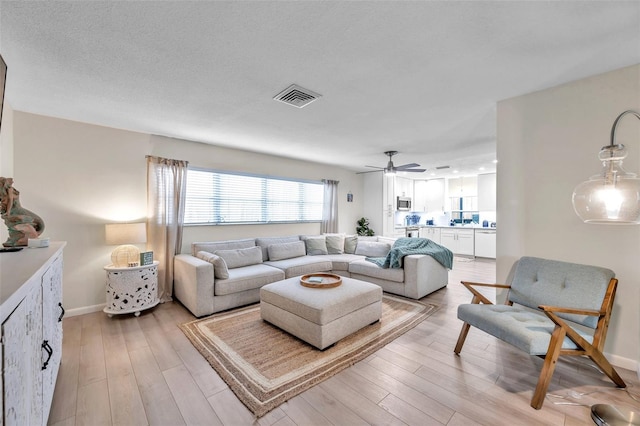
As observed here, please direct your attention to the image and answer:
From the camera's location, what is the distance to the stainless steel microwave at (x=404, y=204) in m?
7.36

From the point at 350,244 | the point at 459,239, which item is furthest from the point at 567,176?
the point at 459,239

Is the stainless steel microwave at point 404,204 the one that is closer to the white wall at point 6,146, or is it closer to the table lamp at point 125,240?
the table lamp at point 125,240

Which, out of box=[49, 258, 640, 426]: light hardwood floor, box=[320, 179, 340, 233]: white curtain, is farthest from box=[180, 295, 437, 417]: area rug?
box=[320, 179, 340, 233]: white curtain

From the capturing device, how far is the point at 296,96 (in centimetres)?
252

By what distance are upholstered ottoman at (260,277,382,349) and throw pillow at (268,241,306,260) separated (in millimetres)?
1518

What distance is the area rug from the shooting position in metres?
1.90

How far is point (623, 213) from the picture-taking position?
5.27 ft

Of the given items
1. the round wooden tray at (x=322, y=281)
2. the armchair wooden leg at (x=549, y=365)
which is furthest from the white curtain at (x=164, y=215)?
the armchair wooden leg at (x=549, y=365)

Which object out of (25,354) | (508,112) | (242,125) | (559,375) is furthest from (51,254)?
(508,112)

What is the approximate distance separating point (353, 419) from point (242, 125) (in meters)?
3.24

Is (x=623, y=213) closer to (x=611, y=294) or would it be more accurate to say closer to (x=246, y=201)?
(x=611, y=294)

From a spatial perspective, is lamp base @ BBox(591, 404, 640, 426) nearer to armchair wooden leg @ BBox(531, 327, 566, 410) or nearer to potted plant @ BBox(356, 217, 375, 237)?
armchair wooden leg @ BBox(531, 327, 566, 410)

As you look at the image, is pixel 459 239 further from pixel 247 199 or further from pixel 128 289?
pixel 128 289

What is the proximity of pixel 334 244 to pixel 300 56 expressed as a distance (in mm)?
3944
